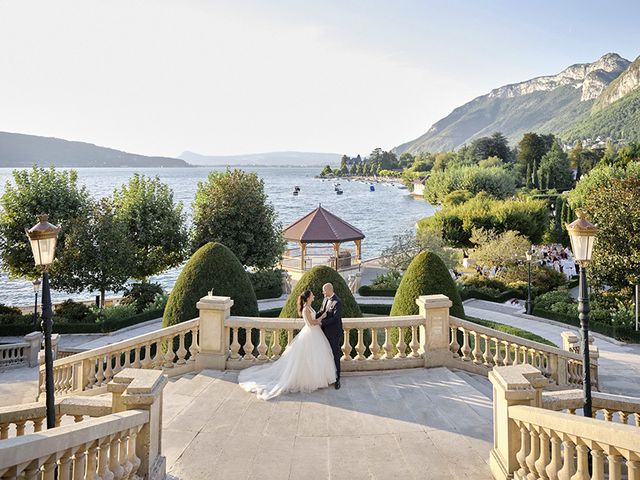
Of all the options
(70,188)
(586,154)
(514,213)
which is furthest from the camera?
(586,154)

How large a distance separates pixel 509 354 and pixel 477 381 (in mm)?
2426

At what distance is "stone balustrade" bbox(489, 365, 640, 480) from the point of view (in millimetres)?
4656

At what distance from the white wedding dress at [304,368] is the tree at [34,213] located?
20836 millimetres

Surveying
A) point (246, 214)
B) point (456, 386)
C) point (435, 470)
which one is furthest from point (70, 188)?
point (435, 470)

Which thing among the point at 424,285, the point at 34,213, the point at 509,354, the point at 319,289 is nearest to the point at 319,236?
the point at 34,213

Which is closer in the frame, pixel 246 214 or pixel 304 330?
pixel 304 330

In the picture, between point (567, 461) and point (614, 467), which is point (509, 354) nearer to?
point (567, 461)

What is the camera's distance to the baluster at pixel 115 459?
5.34m

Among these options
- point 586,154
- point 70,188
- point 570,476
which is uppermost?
point 586,154

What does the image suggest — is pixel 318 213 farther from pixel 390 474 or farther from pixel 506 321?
pixel 390 474

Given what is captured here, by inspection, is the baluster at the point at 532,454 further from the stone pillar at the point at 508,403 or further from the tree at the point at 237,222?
the tree at the point at 237,222

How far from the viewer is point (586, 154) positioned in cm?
12788

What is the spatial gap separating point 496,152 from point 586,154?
2084cm

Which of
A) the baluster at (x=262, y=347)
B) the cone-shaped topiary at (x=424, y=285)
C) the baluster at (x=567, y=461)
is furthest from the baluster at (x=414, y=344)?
the baluster at (x=567, y=461)
